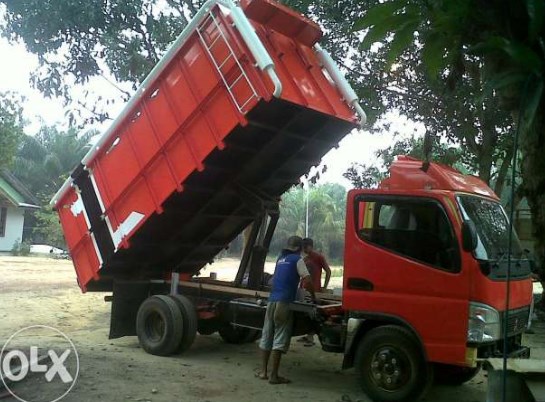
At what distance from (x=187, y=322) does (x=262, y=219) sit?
1.67 m

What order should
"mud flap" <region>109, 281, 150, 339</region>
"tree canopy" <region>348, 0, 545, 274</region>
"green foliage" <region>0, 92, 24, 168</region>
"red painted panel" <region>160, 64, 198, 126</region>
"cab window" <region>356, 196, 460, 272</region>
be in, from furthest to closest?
"green foliage" <region>0, 92, 24, 168</region>
"mud flap" <region>109, 281, 150, 339</region>
"red painted panel" <region>160, 64, 198, 126</region>
"cab window" <region>356, 196, 460, 272</region>
"tree canopy" <region>348, 0, 545, 274</region>

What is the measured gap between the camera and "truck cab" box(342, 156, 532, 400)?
5.16m

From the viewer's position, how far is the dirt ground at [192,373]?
578 cm

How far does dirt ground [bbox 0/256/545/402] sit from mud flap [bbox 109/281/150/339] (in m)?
0.26

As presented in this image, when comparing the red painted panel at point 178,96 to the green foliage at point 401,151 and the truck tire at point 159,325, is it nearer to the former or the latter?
the truck tire at point 159,325

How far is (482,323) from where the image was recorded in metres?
5.09

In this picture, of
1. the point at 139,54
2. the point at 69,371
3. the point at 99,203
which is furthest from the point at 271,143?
the point at 139,54

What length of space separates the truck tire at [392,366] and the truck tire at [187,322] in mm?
2516

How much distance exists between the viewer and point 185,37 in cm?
655

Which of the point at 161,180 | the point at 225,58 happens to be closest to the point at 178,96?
the point at 225,58

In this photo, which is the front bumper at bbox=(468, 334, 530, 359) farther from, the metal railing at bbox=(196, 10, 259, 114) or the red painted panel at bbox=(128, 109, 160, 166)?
the red painted panel at bbox=(128, 109, 160, 166)

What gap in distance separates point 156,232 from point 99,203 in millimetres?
828

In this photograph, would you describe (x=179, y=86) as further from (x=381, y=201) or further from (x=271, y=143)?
(x=381, y=201)

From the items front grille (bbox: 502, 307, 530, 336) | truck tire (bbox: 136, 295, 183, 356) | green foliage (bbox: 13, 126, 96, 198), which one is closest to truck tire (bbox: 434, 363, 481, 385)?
front grille (bbox: 502, 307, 530, 336)
